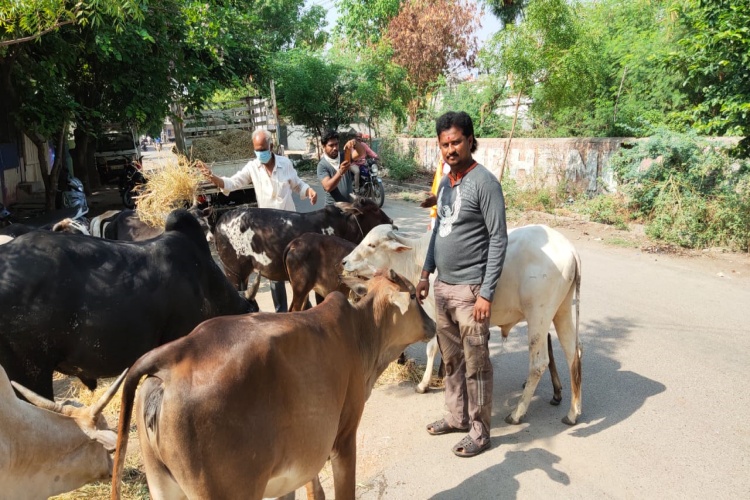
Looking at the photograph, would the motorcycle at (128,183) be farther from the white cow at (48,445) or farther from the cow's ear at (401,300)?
the cow's ear at (401,300)

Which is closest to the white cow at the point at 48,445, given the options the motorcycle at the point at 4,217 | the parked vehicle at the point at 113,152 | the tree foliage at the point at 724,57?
the motorcycle at the point at 4,217

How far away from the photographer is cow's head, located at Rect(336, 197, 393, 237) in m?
6.30

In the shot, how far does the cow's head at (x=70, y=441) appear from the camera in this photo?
2580mm

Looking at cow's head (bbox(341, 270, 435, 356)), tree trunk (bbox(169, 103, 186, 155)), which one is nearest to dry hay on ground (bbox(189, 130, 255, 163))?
tree trunk (bbox(169, 103, 186, 155))

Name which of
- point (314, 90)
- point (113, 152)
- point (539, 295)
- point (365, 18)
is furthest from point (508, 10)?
point (539, 295)

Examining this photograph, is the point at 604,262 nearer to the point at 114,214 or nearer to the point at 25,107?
the point at 114,214

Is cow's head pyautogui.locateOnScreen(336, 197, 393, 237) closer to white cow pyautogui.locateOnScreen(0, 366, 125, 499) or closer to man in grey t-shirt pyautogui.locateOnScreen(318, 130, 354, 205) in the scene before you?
man in grey t-shirt pyautogui.locateOnScreen(318, 130, 354, 205)

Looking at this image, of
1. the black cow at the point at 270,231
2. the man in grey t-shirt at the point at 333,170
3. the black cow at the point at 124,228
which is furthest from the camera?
the man in grey t-shirt at the point at 333,170

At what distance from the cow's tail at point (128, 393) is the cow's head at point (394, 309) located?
1.23 metres

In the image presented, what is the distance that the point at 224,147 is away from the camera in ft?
42.9

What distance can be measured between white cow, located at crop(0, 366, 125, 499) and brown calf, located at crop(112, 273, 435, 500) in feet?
1.65

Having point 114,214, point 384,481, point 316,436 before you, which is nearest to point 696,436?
point 384,481

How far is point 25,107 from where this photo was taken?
9711 millimetres

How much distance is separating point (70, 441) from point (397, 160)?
16.8m
